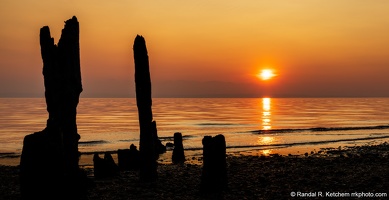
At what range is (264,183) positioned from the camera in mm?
15195

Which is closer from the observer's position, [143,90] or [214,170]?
[214,170]

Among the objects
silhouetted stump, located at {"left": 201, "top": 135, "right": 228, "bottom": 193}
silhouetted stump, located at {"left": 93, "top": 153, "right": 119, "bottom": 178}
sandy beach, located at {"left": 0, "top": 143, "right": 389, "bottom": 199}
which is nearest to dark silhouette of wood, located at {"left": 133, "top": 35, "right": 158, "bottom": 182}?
sandy beach, located at {"left": 0, "top": 143, "right": 389, "bottom": 199}

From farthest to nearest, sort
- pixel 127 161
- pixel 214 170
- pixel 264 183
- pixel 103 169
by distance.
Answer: pixel 127 161, pixel 103 169, pixel 264 183, pixel 214 170

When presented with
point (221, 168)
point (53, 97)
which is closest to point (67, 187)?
point (53, 97)

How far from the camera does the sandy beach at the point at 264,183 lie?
1333cm

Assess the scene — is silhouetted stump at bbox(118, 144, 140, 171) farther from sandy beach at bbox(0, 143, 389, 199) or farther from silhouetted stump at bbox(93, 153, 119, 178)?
silhouetted stump at bbox(93, 153, 119, 178)

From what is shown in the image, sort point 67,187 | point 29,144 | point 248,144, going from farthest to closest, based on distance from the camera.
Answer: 1. point 248,144
2. point 67,187
3. point 29,144

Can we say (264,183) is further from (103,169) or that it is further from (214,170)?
(103,169)

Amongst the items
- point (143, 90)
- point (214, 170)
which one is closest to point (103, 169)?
point (143, 90)

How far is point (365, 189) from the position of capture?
1327cm

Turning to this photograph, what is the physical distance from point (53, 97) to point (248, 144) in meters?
27.8

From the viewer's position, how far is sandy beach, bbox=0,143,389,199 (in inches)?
525

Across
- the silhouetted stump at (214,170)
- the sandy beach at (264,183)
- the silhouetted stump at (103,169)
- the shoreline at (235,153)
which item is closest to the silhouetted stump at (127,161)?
the sandy beach at (264,183)

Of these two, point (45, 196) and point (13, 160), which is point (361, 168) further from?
point (13, 160)
